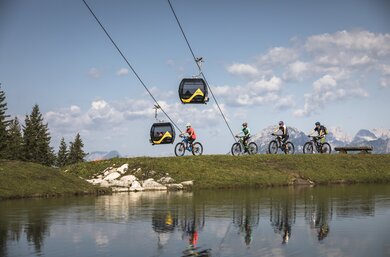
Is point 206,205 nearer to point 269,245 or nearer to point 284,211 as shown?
point 284,211

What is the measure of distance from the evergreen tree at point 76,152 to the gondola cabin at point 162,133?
65.7m

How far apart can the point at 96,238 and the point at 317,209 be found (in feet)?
34.4

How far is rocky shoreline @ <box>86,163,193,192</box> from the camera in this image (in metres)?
37.8

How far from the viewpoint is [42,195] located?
3184cm

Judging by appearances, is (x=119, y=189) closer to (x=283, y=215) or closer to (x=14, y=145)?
(x=283, y=215)

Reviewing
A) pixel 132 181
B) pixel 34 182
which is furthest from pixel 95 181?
pixel 34 182

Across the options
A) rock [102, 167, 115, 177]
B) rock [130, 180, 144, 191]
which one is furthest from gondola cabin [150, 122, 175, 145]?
rock [130, 180, 144, 191]

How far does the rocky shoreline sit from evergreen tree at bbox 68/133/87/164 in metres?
64.0

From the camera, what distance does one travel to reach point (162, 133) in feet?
135

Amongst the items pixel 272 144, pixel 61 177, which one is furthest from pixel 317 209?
pixel 272 144

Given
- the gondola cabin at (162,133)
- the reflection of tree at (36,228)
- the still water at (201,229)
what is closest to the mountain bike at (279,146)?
the gondola cabin at (162,133)

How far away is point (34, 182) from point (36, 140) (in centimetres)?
5922

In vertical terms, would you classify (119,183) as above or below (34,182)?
below

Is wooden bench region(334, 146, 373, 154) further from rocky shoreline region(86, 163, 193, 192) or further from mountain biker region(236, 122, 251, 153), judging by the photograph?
rocky shoreline region(86, 163, 193, 192)
